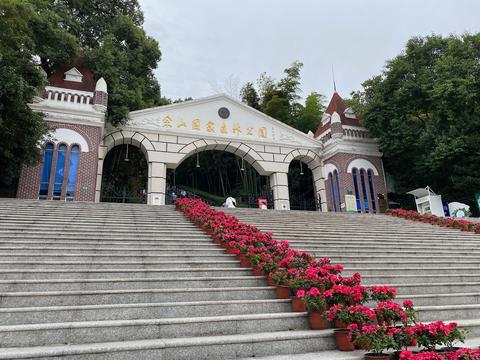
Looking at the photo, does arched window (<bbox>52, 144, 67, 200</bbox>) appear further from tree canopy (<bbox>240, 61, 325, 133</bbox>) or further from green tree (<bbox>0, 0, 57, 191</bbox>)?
tree canopy (<bbox>240, 61, 325, 133</bbox>)

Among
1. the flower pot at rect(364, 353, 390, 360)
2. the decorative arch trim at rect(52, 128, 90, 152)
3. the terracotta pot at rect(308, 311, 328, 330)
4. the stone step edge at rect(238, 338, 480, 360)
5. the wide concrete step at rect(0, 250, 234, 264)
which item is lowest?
the stone step edge at rect(238, 338, 480, 360)

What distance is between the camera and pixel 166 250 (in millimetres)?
5598

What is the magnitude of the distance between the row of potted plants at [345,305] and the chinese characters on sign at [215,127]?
9.84 meters

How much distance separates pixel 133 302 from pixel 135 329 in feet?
2.35

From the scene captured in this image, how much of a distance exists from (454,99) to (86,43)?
57.5ft

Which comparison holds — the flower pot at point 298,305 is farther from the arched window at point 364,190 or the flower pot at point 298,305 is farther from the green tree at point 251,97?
the green tree at point 251,97

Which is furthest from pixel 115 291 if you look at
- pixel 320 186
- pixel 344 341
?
pixel 320 186

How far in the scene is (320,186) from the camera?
55.1 ft

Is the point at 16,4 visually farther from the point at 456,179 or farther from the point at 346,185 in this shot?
the point at 456,179

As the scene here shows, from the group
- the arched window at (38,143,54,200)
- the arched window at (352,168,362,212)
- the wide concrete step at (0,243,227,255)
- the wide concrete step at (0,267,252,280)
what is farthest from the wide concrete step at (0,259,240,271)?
the arched window at (352,168,362,212)

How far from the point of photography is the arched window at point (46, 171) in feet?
39.7

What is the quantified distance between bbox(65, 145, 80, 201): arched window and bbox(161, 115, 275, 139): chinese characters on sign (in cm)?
355

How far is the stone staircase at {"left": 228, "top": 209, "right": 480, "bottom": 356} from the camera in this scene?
441cm

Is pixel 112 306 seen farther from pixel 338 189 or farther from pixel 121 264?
pixel 338 189
